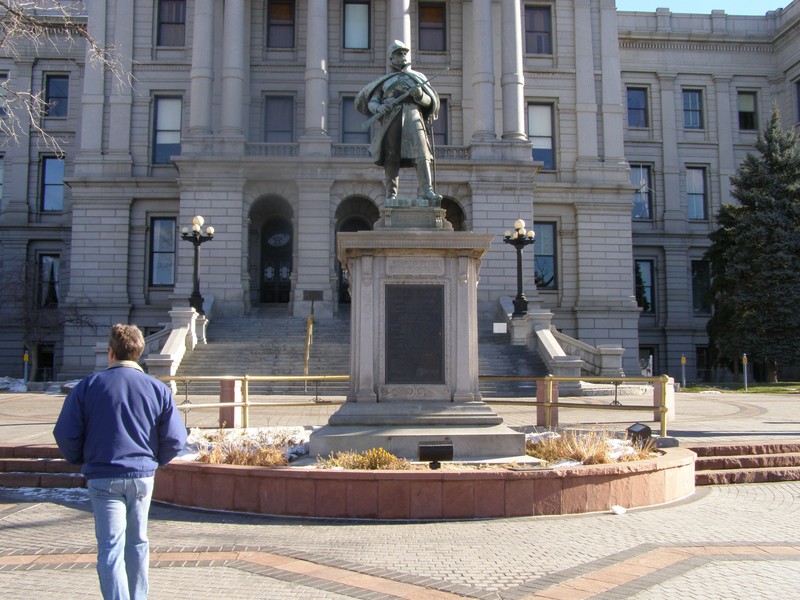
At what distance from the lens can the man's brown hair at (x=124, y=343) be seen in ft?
16.8

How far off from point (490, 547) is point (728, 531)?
8.57 ft

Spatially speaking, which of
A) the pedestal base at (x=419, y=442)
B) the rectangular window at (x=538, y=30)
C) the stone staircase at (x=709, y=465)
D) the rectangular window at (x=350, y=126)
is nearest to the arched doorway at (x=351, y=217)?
the rectangular window at (x=350, y=126)

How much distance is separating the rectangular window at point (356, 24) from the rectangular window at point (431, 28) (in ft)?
9.01

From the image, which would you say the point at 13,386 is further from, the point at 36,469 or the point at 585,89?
the point at 585,89

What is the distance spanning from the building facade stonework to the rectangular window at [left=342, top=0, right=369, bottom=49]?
70 millimetres

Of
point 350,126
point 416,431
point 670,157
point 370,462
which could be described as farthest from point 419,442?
point 670,157

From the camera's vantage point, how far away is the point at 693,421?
664 inches

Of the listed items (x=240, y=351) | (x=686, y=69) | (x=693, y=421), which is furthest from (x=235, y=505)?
(x=686, y=69)

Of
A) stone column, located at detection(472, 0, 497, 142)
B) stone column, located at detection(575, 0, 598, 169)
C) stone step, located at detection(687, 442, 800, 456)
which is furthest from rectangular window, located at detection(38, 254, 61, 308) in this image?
stone step, located at detection(687, 442, 800, 456)

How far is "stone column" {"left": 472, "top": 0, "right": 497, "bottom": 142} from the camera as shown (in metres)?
35.7

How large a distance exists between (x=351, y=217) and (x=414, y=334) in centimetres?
2824

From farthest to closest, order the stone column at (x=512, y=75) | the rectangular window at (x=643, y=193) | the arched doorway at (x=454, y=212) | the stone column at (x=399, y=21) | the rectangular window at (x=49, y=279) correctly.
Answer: the rectangular window at (x=643, y=193)
the rectangular window at (x=49, y=279)
the arched doorway at (x=454, y=212)
the stone column at (x=512, y=75)
the stone column at (x=399, y=21)

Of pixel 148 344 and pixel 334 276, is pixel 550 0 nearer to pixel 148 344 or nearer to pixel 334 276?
pixel 334 276

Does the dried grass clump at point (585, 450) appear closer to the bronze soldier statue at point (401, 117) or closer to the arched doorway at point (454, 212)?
the bronze soldier statue at point (401, 117)
